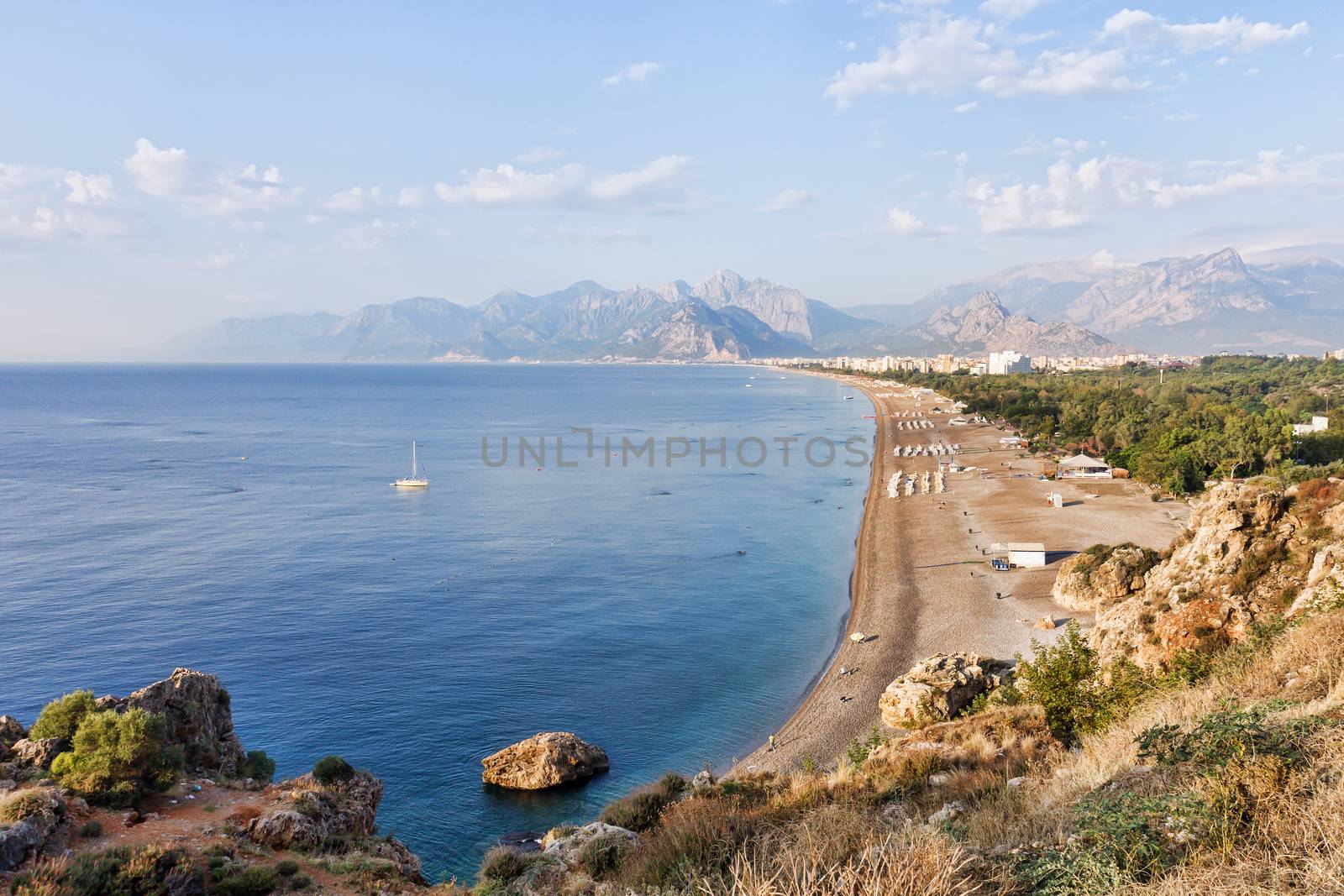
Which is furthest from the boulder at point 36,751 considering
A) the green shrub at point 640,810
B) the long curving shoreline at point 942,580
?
the long curving shoreline at point 942,580

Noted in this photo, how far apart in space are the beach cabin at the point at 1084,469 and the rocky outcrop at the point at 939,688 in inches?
1635

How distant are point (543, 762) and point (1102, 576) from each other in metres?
21.5

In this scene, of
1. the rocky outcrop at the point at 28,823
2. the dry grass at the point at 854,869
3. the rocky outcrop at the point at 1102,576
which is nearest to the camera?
the dry grass at the point at 854,869

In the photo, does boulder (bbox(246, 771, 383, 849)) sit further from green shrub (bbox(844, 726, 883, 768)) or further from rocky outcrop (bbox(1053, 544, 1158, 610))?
rocky outcrop (bbox(1053, 544, 1158, 610))

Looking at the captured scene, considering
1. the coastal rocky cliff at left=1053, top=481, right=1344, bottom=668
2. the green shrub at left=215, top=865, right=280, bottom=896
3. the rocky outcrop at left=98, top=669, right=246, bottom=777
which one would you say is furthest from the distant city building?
the green shrub at left=215, top=865, right=280, bottom=896

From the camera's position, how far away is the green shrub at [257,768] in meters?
17.2

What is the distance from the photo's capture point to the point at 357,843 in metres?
13.6

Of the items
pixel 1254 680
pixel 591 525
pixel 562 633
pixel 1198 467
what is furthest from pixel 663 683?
pixel 1198 467

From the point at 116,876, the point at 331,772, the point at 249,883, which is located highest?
the point at 116,876

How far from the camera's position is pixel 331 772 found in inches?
648

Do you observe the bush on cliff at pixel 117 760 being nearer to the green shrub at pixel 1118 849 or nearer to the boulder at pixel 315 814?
the boulder at pixel 315 814

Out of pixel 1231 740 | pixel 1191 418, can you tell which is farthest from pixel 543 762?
pixel 1191 418

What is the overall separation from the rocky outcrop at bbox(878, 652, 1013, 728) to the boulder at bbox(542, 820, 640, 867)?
1197 centimetres

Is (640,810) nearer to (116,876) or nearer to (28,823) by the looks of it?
(116,876)
